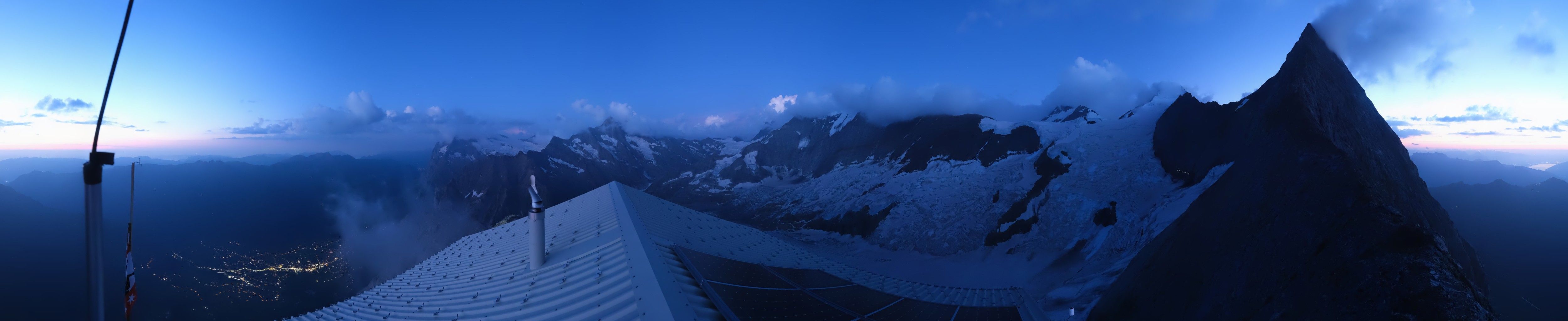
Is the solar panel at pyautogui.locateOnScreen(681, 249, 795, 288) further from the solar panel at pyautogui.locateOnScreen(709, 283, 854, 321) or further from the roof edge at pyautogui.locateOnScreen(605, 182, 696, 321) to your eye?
the roof edge at pyautogui.locateOnScreen(605, 182, 696, 321)

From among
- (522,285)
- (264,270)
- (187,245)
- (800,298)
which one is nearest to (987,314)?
(800,298)

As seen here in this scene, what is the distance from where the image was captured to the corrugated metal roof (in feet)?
42.2

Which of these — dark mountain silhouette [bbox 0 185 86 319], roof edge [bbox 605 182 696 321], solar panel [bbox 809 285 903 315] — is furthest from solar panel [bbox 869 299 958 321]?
dark mountain silhouette [bbox 0 185 86 319]

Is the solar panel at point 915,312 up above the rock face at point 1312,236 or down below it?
below

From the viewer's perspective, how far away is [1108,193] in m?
54.6

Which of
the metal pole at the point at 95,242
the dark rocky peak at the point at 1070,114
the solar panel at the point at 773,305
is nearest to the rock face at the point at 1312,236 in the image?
the solar panel at the point at 773,305

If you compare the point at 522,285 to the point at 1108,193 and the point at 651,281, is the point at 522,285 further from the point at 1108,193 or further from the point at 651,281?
the point at 1108,193

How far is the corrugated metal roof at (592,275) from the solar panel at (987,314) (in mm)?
833

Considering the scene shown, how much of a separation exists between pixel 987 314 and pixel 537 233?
68.7ft

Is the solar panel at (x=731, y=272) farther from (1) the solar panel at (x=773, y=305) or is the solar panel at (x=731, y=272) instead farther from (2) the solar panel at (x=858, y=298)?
(2) the solar panel at (x=858, y=298)

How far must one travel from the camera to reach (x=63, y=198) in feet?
407

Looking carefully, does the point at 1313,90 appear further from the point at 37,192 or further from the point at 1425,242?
the point at 37,192

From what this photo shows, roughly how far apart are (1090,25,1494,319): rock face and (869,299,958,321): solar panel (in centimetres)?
811

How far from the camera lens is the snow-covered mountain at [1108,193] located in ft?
64.4
